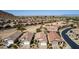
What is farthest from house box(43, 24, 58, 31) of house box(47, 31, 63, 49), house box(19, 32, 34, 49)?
house box(19, 32, 34, 49)

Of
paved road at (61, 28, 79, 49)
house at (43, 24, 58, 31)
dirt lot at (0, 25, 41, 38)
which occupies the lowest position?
paved road at (61, 28, 79, 49)

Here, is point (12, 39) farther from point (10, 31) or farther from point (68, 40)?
point (68, 40)

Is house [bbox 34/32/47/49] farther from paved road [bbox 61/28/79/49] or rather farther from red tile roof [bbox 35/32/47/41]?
paved road [bbox 61/28/79/49]

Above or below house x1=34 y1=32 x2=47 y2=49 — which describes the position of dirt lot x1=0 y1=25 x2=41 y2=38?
above

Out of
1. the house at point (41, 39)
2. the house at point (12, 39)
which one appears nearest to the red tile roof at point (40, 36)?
the house at point (41, 39)
